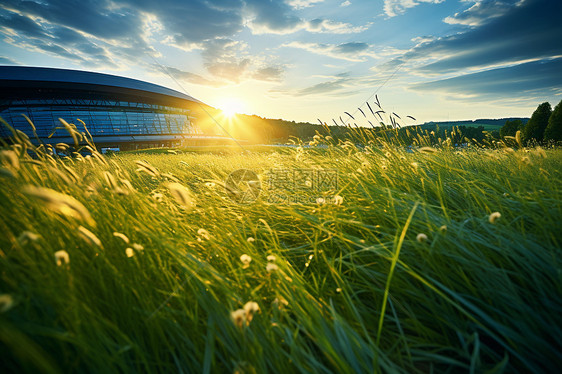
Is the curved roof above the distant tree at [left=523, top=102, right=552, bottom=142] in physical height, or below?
above

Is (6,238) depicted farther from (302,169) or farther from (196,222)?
(302,169)

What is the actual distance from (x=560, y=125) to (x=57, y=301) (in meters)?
38.9

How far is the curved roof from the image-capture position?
1196 inches

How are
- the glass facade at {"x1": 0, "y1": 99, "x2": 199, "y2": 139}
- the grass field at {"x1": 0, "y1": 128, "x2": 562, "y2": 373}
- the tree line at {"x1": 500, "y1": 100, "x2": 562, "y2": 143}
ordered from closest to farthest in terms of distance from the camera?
the grass field at {"x1": 0, "y1": 128, "x2": 562, "y2": 373}
the tree line at {"x1": 500, "y1": 100, "x2": 562, "y2": 143}
the glass facade at {"x1": 0, "y1": 99, "x2": 199, "y2": 139}

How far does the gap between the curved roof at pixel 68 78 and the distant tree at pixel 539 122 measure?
5658 centimetres

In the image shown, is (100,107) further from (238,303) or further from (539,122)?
(539,122)

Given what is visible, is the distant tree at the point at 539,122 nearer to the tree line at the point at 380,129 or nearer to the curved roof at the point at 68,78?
the tree line at the point at 380,129

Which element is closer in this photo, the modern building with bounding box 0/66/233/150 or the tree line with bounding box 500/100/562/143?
the tree line with bounding box 500/100/562/143

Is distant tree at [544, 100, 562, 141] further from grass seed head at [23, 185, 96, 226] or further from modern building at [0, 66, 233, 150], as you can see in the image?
modern building at [0, 66, 233, 150]

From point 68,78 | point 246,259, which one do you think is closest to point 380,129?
point 246,259

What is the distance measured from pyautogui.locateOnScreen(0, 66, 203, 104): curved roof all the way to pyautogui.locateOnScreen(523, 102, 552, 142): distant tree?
186 ft

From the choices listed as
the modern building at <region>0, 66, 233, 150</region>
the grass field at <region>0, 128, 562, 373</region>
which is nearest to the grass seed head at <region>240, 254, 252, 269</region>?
the grass field at <region>0, 128, 562, 373</region>

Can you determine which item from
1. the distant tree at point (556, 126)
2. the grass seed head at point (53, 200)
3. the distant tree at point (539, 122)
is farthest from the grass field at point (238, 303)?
the distant tree at point (539, 122)

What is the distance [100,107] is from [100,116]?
1543 mm
